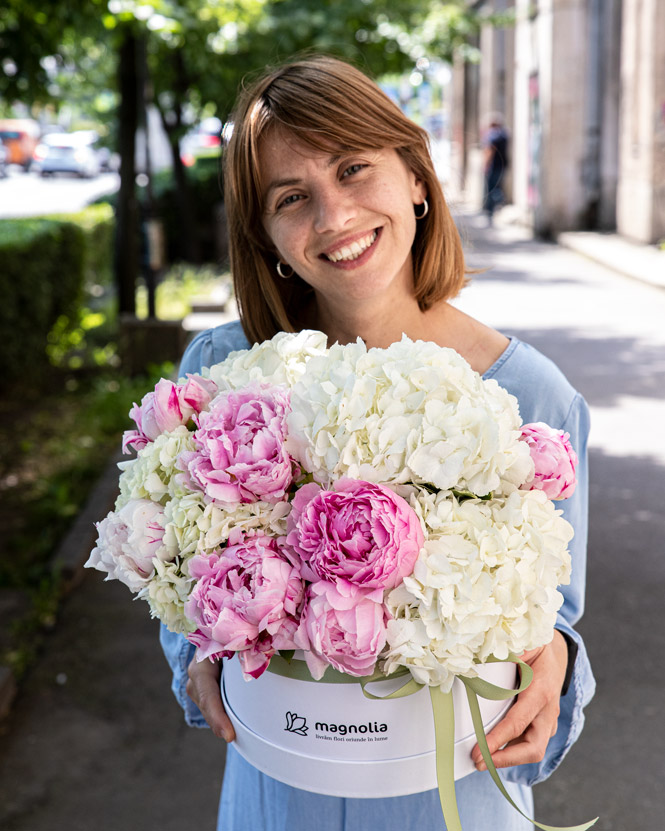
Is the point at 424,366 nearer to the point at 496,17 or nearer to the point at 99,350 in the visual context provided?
the point at 99,350

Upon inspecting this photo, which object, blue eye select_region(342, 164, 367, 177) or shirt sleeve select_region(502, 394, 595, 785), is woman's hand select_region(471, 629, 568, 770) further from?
blue eye select_region(342, 164, 367, 177)

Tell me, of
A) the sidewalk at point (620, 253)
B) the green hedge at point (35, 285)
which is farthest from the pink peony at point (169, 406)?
the sidewalk at point (620, 253)

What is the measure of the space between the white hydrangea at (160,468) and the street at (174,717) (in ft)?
3.74

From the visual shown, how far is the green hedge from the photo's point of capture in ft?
27.1

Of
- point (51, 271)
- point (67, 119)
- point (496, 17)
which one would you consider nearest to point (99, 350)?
point (51, 271)

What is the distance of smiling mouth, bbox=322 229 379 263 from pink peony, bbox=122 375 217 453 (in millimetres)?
417

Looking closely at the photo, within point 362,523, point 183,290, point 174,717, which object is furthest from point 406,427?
point 183,290

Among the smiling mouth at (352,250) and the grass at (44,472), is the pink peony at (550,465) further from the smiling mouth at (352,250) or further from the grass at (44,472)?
the grass at (44,472)

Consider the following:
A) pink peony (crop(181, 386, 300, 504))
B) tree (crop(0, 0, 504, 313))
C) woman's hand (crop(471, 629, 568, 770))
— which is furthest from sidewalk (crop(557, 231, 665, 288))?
pink peony (crop(181, 386, 300, 504))

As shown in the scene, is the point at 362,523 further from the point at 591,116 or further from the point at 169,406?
the point at 591,116

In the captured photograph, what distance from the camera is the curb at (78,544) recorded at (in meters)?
5.11

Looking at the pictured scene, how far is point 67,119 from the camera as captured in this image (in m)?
77.8

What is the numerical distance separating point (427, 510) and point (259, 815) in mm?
885

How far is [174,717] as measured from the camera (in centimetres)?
405
